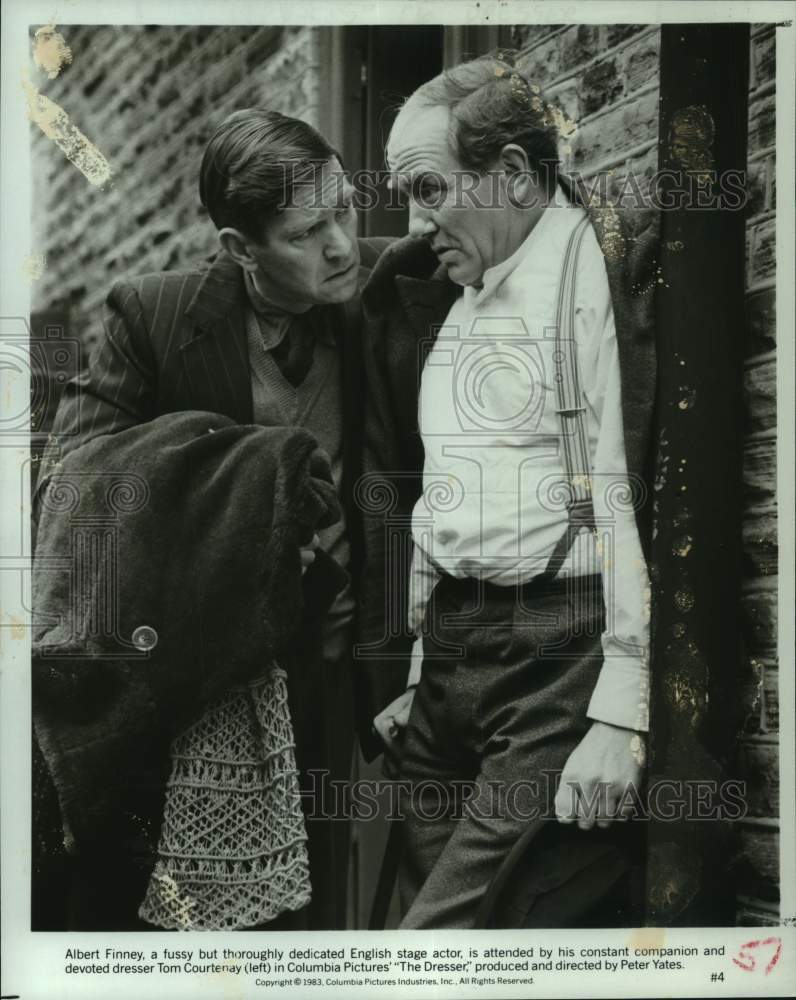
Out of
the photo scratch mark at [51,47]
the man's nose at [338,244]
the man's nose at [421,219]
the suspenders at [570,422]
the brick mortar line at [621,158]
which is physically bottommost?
the suspenders at [570,422]

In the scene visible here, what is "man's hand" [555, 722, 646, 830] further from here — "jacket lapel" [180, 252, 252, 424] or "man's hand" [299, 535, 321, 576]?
"jacket lapel" [180, 252, 252, 424]

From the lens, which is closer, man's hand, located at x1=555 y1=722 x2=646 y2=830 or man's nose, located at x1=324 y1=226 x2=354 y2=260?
man's hand, located at x1=555 y1=722 x2=646 y2=830

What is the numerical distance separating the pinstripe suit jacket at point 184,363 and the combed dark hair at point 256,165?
0.44 feet

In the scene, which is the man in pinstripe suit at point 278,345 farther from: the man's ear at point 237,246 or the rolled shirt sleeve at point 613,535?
the rolled shirt sleeve at point 613,535

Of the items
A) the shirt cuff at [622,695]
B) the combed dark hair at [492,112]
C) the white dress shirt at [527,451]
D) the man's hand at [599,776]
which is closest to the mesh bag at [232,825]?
the white dress shirt at [527,451]

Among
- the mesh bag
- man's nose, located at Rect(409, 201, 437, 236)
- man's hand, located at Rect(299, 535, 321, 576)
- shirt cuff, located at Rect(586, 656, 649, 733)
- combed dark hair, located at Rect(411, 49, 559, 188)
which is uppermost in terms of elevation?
combed dark hair, located at Rect(411, 49, 559, 188)

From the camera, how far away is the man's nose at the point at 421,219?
4.22m

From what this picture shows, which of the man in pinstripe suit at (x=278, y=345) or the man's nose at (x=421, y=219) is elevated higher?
the man's nose at (x=421, y=219)

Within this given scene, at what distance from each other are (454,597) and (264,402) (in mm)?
738

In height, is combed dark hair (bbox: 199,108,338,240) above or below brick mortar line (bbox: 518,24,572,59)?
below

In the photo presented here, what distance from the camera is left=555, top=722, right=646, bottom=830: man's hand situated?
4086 mm

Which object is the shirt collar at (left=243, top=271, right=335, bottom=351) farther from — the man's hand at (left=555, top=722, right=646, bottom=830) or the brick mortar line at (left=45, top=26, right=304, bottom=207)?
the man's hand at (left=555, top=722, right=646, bottom=830)

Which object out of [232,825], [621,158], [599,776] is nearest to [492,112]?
[621,158]

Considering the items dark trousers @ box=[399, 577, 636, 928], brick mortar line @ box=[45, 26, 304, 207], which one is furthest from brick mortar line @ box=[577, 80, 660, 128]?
dark trousers @ box=[399, 577, 636, 928]
